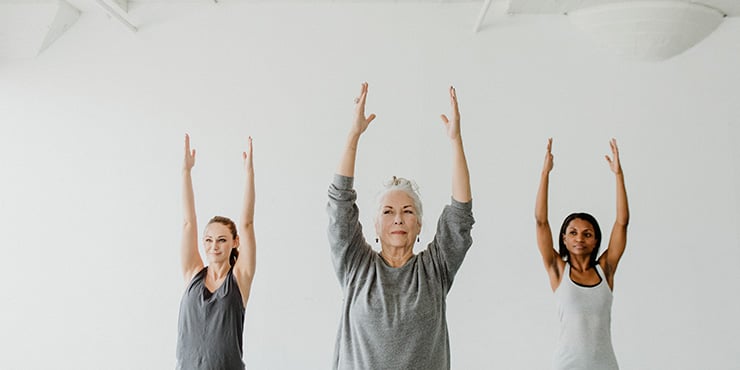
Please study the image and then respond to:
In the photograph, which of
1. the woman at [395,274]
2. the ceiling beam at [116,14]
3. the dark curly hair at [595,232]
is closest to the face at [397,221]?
the woman at [395,274]

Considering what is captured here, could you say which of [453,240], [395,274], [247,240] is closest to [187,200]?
[247,240]

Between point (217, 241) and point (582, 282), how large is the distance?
1.73 metres

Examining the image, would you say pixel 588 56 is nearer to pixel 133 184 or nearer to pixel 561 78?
pixel 561 78

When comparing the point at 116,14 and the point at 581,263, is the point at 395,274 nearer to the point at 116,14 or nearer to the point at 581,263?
the point at 581,263

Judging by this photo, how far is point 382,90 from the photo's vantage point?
427 cm

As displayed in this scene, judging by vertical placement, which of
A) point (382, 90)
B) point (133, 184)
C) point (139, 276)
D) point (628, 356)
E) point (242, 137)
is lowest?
point (628, 356)

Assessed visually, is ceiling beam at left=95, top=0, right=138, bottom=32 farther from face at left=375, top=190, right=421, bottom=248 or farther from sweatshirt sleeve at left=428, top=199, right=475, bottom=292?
sweatshirt sleeve at left=428, top=199, right=475, bottom=292

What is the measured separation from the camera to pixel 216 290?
2996mm

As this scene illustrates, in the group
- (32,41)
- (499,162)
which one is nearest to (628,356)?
(499,162)

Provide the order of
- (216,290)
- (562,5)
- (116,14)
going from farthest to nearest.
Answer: (562,5) → (116,14) → (216,290)

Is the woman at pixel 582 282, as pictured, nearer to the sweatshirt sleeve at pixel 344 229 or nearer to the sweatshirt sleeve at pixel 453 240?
the sweatshirt sleeve at pixel 453 240

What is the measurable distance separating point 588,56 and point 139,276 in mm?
3123

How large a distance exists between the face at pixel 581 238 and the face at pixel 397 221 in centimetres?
128

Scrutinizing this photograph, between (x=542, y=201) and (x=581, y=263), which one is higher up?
(x=542, y=201)
